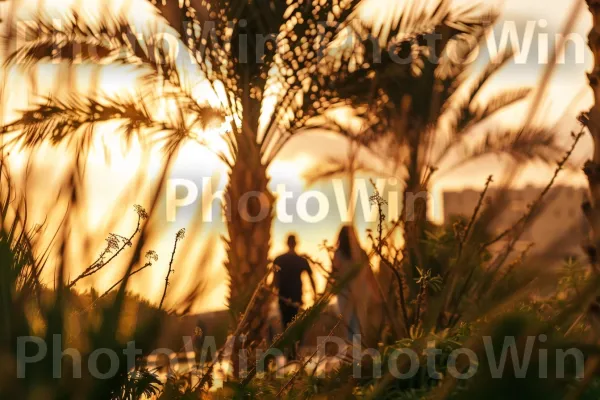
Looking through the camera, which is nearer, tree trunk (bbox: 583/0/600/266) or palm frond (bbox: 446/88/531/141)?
tree trunk (bbox: 583/0/600/266)

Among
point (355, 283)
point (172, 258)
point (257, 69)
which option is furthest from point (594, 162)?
point (257, 69)

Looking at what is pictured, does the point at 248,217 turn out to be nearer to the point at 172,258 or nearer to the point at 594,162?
the point at 594,162

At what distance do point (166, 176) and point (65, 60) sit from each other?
36 cm

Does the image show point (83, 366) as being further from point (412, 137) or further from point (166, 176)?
point (412, 137)

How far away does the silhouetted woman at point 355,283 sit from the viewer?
115 centimetres

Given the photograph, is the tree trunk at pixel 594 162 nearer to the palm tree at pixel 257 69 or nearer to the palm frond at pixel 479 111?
the palm tree at pixel 257 69

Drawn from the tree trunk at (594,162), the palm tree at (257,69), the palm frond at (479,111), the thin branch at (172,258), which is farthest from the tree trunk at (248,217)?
the thin branch at (172,258)

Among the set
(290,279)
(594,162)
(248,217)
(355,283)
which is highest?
(248,217)

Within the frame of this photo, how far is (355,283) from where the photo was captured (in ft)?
7.98

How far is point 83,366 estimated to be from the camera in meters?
1.23

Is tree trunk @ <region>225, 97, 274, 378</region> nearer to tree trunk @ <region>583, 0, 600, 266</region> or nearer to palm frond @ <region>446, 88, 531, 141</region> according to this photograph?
palm frond @ <region>446, 88, 531, 141</region>

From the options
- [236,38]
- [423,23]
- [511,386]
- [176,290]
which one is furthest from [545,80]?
[423,23]

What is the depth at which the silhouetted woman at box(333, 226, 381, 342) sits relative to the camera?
1155 mm

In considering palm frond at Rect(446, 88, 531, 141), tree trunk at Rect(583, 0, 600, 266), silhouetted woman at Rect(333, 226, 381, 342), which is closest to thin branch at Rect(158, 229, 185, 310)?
silhouetted woman at Rect(333, 226, 381, 342)
